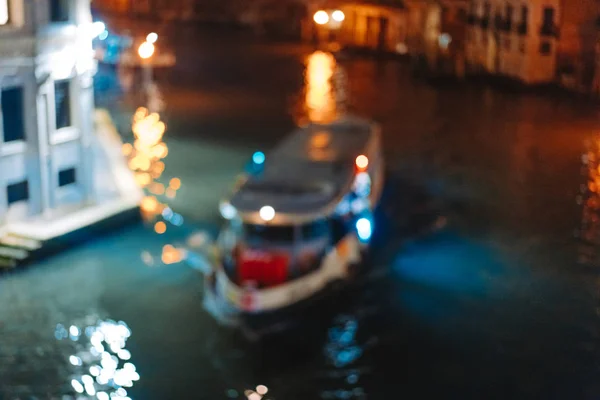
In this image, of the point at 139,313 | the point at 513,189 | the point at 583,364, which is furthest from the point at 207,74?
the point at 583,364

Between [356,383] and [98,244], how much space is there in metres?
9.77

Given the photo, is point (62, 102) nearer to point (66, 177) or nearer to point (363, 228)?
point (66, 177)

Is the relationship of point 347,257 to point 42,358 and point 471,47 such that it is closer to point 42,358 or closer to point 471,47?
point 42,358

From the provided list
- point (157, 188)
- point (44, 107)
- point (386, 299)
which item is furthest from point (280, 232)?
point (157, 188)

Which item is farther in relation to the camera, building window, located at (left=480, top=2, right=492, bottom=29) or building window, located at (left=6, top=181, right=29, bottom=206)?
building window, located at (left=480, top=2, right=492, bottom=29)

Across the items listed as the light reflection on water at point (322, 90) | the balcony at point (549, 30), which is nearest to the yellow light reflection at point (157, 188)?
the light reflection on water at point (322, 90)

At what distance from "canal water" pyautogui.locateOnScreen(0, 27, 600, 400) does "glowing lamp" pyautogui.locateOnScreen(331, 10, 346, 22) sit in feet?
133

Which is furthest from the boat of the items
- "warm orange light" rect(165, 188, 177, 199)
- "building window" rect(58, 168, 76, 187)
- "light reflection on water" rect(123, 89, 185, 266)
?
"warm orange light" rect(165, 188, 177, 199)

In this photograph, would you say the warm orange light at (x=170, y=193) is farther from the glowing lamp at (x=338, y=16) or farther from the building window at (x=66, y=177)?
the glowing lamp at (x=338, y=16)

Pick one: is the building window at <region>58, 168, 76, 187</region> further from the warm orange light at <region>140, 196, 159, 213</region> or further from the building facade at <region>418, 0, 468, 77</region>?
the building facade at <region>418, 0, 468, 77</region>

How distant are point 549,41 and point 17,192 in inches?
1527

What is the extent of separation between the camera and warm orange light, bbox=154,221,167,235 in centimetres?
2532

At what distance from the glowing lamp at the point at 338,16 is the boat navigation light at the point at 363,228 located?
184ft

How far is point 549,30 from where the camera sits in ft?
174
